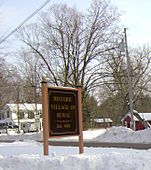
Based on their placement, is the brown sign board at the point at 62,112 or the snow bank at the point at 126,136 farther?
the snow bank at the point at 126,136

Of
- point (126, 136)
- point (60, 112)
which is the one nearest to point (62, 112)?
point (60, 112)

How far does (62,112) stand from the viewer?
38.2ft

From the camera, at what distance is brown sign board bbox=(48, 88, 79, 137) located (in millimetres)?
11297

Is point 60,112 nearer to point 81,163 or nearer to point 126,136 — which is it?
point 81,163

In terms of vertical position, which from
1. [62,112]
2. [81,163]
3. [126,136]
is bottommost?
[126,136]

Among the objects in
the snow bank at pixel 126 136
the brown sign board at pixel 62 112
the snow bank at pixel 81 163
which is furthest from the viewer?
the snow bank at pixel 126 136

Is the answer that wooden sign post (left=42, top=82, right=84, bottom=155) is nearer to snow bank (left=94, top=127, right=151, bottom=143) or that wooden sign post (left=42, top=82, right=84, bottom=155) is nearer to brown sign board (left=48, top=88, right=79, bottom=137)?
brown sign board (left=48, top=88, right=79, bottom=137)

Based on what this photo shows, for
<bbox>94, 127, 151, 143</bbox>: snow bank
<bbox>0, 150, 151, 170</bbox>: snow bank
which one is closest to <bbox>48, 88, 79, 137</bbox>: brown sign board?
<bbox>0, 150, 151, 170</bbox>: snow bank

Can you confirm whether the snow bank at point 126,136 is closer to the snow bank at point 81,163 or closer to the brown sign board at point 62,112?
the brown sign board at point 62,112

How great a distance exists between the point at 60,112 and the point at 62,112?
90 mm

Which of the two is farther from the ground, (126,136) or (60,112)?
(60,112)

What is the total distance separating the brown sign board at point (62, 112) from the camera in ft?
37.1

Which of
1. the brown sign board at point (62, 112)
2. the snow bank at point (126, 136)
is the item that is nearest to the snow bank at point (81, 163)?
the brown sign board at point (62, 112)

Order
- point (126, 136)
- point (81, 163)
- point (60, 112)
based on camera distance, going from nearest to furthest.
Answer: point (81, 163) < point (60, 112) < point (126, 136)
